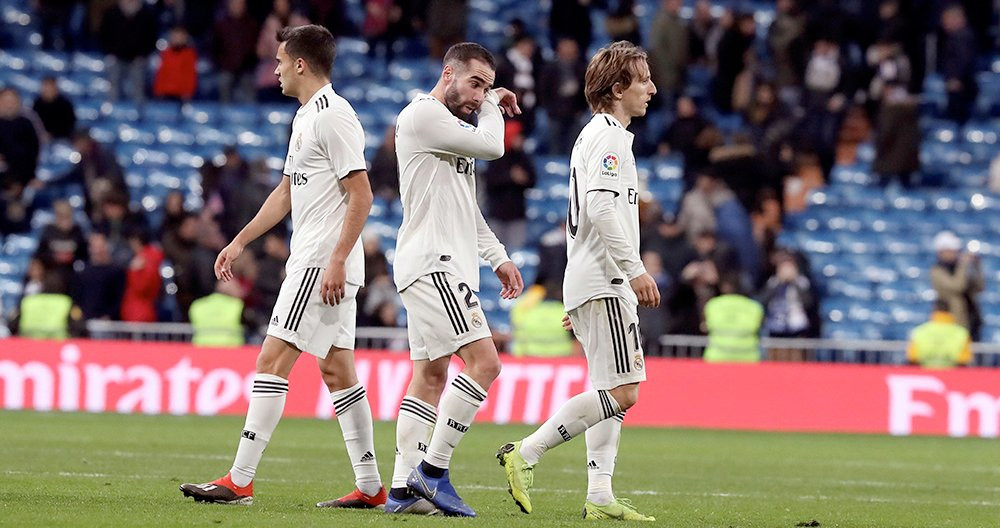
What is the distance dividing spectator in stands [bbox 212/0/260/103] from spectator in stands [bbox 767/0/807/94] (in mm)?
7274

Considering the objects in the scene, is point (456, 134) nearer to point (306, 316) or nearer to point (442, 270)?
point (442, 270)

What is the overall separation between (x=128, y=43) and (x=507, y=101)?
18212 millimetres

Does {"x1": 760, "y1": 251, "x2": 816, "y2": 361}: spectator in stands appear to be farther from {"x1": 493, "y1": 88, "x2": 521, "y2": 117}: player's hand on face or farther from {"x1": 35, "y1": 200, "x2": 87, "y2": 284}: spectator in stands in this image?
{"x1": 493, "y1": 88, "x2": 521, "y2": 117}: player's hand on face

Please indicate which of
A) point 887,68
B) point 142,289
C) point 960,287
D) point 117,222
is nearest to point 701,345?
point 960,287

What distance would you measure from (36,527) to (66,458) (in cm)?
496

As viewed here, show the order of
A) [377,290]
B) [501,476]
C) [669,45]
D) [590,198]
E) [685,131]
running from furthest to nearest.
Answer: [669,45] < [685,131] < [377,290] < [501,476] < [590,198]

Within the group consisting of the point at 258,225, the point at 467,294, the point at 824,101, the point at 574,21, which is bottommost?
the point at 467,294

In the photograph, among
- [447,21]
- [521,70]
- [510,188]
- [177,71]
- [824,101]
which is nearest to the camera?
[510,188]

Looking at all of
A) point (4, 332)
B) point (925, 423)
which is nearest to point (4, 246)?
point (4, 332)

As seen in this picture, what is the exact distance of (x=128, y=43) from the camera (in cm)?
2616

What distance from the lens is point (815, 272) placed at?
2400 cm

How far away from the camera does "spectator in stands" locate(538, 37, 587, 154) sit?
24109 millimetres

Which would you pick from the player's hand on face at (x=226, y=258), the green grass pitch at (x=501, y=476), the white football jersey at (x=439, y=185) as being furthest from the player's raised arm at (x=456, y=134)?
the green grass pitch at (x=501, y=476)

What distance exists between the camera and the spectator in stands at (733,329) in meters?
19.6
